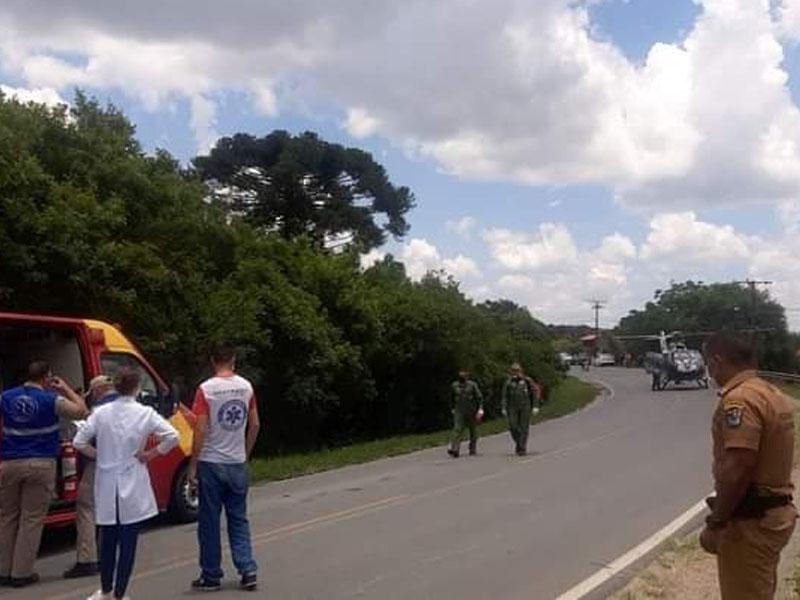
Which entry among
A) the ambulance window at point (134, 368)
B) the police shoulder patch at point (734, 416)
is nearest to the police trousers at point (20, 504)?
the ambulance window at point (134, 368)

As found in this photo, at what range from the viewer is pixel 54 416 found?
363 inches

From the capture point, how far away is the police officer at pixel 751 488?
492 cm

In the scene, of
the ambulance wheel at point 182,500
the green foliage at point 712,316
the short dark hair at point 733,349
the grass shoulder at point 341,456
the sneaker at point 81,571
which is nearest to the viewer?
the short dark hair at point 733,349

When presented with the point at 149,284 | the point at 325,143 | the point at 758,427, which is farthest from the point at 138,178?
the point at 325,143

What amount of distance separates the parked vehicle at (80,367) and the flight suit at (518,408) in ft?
32.1

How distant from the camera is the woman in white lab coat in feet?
25.1

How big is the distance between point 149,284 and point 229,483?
10.6 metres

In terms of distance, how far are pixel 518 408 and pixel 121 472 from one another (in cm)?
1399

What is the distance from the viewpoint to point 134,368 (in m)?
11.8

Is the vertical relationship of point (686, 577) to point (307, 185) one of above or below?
below

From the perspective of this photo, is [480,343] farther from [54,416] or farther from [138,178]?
[54,416]

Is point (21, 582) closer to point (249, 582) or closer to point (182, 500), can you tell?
point (249, 582)

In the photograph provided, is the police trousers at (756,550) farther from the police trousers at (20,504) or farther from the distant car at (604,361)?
the distant car at (604,361)

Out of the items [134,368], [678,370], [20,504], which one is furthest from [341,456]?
[678,370]
